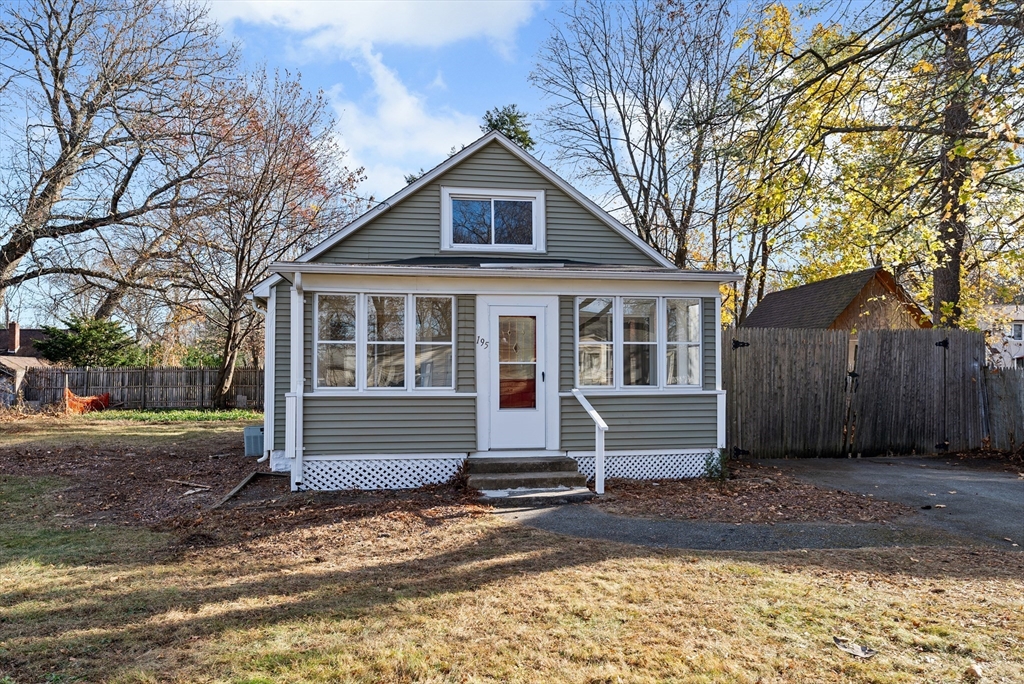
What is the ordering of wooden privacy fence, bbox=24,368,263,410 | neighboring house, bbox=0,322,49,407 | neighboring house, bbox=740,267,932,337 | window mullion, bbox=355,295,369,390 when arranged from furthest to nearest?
wooden privacy fence, bbox=24,368,263,410, neighboring house, bbox=0,322,49,407, neighboring house, bbox=740,267,932,337, window mullion, bbox=355,295,369,390

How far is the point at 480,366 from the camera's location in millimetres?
9266

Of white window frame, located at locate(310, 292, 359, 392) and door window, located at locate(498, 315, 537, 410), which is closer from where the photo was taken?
white window frame, located at locate(310, 292, 359, 392)

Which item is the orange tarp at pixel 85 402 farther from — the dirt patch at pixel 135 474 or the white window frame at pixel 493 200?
the white window frame at pixel 493 200

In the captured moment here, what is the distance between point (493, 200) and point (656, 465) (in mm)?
5122

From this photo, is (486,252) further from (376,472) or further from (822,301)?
(822,301)

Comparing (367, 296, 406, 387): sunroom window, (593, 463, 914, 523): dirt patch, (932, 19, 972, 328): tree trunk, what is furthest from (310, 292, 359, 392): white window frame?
(932, 19, 972, 328): tree trunk

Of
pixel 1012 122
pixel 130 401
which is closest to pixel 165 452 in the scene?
pixel 130 401

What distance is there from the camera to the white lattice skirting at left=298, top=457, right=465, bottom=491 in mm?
8859

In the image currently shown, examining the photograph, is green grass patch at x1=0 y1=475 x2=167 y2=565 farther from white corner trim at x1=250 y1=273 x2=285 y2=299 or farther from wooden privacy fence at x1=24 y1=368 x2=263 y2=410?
wooden privacy fence at x1=24 y1=368 x2=263 y2=410

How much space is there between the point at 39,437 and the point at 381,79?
450 inches

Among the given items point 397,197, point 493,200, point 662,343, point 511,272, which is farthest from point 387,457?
point 493,200

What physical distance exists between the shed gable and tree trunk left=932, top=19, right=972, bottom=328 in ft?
14.6

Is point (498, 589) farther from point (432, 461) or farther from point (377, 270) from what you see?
point (377, 270)

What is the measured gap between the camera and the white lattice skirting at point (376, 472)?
8.86 m
